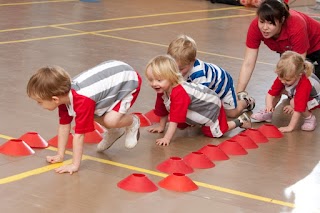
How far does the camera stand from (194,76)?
5.75 metres

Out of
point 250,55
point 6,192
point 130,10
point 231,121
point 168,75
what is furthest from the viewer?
point 130,10

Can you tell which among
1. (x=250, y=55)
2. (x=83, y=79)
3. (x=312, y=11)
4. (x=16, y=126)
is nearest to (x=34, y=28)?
(x=250, y=55)

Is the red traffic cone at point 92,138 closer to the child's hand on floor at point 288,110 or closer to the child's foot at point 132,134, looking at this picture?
the child's foot at point 132,134

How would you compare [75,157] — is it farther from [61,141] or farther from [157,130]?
[157,130]

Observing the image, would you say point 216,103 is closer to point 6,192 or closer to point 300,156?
point 300,156

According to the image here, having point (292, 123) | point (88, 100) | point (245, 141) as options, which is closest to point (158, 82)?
point (88, 100)

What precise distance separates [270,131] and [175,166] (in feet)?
4.53

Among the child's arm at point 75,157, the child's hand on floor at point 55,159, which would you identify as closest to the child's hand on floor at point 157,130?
the child's hand on floor at point 55,159

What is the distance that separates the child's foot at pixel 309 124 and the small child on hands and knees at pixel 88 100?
167 cm

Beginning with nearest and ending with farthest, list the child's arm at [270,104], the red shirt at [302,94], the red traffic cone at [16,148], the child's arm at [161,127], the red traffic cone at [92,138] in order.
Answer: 1. the red traffic cone at [16,148]
2. the red traffic cone at [92,138]
3. the child's arm at [161,127]
4. the red shirt at [302,94]
5. the child's arm at [270,104]

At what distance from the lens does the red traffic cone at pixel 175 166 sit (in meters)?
4.66

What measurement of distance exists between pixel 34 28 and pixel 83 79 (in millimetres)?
6006

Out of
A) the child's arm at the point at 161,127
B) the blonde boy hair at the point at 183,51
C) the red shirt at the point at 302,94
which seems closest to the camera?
the blonde boy hair at the point at 183,51

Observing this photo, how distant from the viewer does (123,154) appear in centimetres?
504
